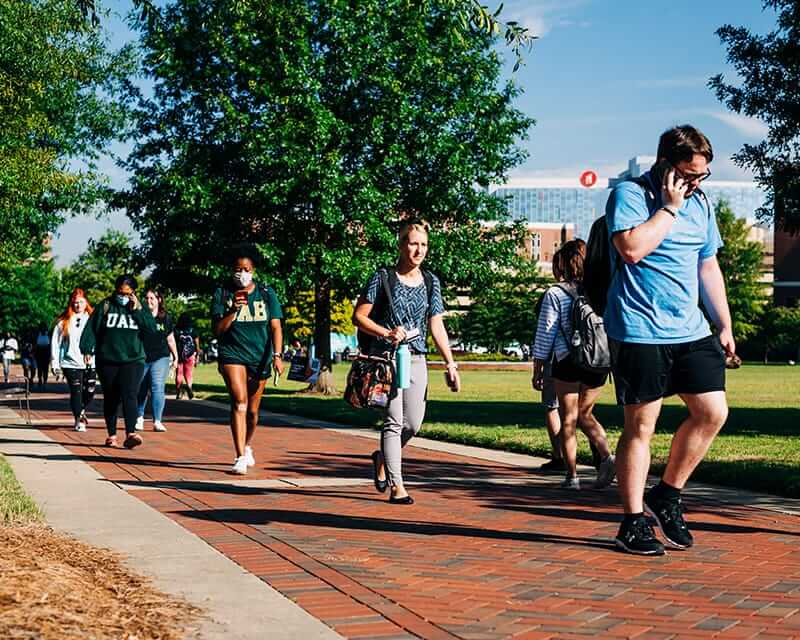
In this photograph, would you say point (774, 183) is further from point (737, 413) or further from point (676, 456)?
point (676, 456)

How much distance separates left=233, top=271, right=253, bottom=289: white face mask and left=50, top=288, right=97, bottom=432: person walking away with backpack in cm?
531

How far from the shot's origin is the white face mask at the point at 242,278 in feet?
32.7

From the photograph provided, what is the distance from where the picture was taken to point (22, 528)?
241 inches

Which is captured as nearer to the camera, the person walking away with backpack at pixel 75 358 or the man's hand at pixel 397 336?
the man's hand at pixel 397 336

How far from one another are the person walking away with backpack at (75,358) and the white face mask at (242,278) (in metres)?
5.31

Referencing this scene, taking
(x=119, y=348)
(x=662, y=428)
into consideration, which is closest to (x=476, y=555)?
(x=119, y=348)

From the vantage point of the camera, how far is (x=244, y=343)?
993 cm

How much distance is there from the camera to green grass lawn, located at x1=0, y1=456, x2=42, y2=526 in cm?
643

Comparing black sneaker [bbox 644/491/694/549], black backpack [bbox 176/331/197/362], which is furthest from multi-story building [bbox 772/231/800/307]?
black sneaker [bbox 644/491/694/549]

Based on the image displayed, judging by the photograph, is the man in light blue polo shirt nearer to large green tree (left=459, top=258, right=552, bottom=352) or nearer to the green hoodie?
the green hoodie

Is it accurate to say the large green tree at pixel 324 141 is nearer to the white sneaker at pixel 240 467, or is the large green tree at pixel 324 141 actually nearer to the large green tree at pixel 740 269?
the white sneaker at pixel 240 467

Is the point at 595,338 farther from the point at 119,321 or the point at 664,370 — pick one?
the point at 119,321

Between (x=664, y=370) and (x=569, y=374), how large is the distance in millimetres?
3001

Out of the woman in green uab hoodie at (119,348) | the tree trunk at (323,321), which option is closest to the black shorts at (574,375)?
the woman in green uab hoodie at (119,348)
